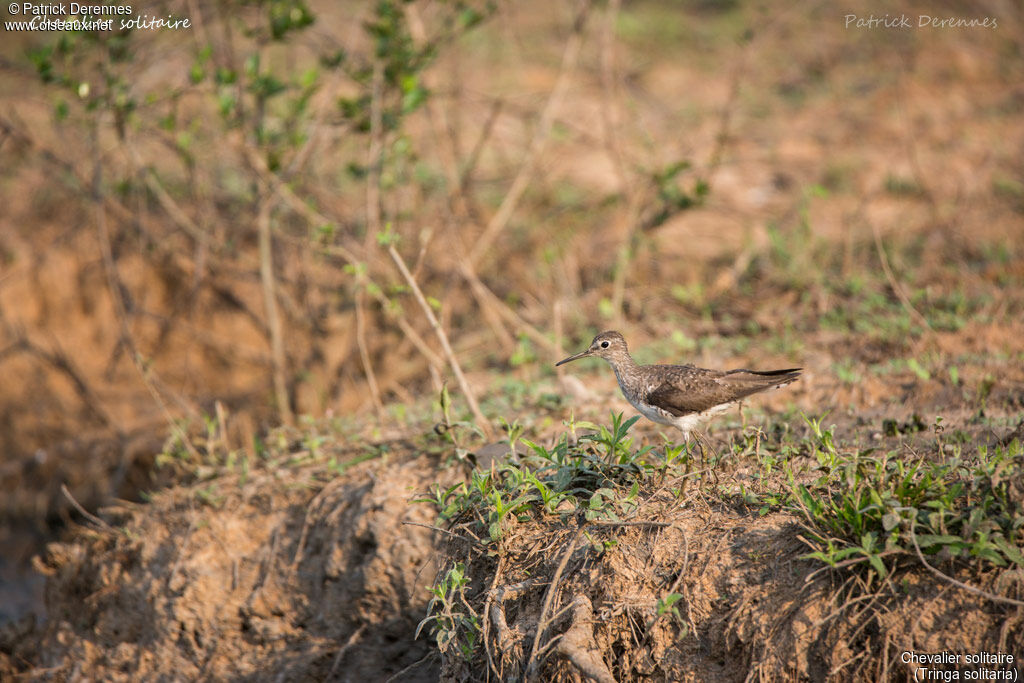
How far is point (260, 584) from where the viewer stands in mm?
5250

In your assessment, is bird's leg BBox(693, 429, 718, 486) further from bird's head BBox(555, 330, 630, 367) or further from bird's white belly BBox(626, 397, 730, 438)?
bird's head BBox(555, 330, 630, 367)

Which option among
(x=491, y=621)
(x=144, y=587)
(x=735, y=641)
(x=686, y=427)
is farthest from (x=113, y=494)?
(x=735, y=641)

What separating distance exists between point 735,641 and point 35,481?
7.37 m

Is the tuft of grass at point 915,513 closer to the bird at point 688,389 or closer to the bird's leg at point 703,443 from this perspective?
the bird's leg at point 703,443

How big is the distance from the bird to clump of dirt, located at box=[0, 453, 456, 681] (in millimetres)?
1362

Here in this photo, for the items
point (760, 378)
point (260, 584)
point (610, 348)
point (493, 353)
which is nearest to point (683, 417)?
point (760, 378)

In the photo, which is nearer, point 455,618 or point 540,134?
point 455,618

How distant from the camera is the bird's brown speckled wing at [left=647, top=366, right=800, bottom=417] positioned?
454cm

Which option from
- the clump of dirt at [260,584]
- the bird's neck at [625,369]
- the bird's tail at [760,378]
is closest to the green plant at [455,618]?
the clump of dirt at [260,584]

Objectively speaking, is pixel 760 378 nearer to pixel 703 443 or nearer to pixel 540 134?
pixel 703 443

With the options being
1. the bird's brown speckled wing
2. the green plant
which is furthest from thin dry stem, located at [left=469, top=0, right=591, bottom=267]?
the green plant

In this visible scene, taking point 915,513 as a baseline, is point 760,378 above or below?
above

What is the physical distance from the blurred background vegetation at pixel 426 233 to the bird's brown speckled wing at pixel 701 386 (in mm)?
1047

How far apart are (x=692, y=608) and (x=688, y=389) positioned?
1301 mm
